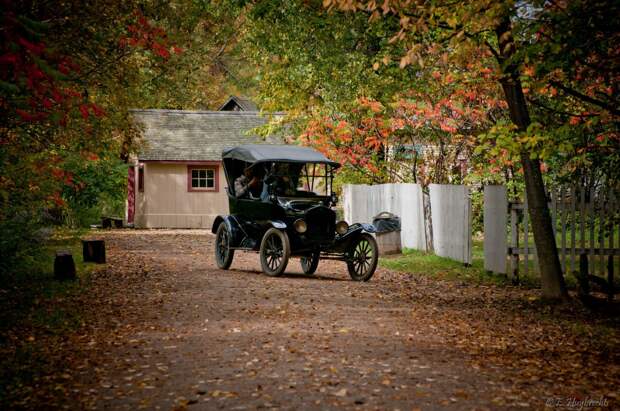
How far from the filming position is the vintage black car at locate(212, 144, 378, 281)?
15539mm

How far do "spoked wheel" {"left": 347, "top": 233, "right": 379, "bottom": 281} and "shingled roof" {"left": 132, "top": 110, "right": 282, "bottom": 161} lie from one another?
883 inches

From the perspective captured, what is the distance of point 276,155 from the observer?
1647 cm

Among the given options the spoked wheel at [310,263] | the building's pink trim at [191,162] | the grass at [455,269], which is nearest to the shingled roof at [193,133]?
the building's pink trim at [191,162]

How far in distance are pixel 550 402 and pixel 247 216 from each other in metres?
11.0

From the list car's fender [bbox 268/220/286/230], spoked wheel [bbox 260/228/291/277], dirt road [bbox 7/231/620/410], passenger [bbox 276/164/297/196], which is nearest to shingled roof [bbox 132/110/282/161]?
passenger [bbox 276/164/297/196]

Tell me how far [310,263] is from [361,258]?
1.35 m

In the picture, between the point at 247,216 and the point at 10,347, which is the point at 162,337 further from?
the point at 247,216

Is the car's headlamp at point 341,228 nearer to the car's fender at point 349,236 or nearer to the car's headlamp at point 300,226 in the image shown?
the car's fender at point 349,236

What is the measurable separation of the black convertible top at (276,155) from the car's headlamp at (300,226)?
142cm

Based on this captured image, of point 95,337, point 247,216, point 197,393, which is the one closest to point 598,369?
point 197,393

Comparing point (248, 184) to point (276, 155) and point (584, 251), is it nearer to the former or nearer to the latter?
point (276, 155)

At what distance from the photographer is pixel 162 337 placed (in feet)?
29.6

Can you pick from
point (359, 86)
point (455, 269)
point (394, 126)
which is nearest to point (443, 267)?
point (455, 269)

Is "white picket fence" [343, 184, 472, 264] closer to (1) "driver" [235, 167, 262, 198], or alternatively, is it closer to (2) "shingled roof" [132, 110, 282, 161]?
(1) "driver" [235, 167, 262, 198]
